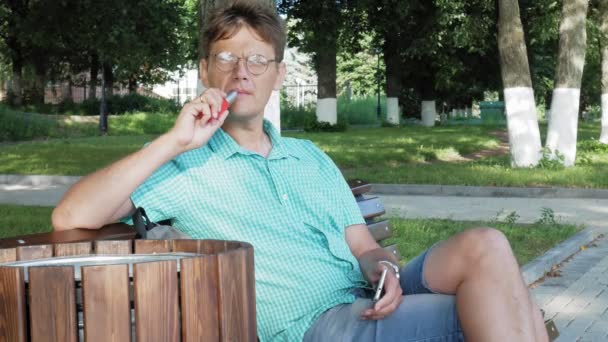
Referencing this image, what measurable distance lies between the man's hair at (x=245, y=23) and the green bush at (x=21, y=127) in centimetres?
2794

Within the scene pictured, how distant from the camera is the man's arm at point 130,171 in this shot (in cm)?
291

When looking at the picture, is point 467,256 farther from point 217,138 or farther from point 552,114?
point 552,114

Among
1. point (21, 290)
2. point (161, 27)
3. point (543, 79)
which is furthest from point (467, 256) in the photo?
point (543, 79)

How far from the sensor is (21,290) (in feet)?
7.29

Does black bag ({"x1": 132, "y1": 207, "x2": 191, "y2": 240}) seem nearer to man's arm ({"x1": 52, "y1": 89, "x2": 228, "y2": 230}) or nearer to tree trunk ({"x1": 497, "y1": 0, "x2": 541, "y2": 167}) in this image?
man's arm ({"x1": 52, "y1": 89, "x2": 228, "y2": 230})

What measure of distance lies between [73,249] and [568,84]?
49.9 ft

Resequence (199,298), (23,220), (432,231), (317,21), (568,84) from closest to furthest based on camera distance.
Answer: (199,298)
(432,231)
(23,220)
(568,84)
(317,21)

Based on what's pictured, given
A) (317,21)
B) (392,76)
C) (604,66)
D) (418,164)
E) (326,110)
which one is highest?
(317,21)

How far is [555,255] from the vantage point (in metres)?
7.98

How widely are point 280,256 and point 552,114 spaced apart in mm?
14232

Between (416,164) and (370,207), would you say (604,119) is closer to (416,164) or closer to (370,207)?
(416,164)

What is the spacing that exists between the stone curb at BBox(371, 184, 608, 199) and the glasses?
34.5 ft

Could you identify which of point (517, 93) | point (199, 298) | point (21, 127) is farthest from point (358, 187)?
point (21, 127)

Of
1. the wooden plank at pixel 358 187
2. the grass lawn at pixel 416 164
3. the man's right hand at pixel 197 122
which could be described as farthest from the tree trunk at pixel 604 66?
the man's right hand at pixel 197 122
